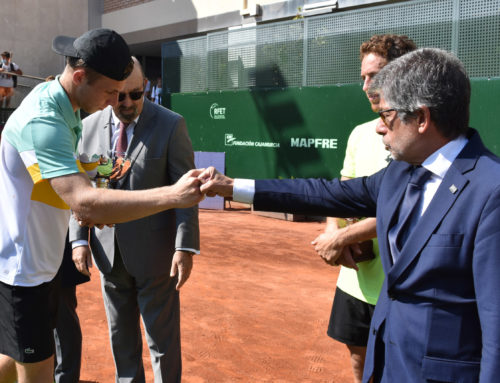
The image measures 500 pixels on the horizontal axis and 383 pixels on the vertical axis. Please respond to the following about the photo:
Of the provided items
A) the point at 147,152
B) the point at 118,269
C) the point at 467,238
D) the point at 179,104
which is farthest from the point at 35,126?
the point at 179,104

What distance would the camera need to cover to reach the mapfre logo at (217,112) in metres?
15.6

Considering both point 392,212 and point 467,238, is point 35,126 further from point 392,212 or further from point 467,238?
point 467,238

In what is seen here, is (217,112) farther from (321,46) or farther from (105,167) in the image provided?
(105,167)

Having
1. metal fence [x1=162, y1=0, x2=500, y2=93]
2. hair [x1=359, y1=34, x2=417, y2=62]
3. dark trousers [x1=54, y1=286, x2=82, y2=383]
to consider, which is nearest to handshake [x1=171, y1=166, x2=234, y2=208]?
hair [x1=359, y1=34, x2=417, y2=62]

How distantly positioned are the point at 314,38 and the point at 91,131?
10788 millimetres

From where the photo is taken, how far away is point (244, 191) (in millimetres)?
2469

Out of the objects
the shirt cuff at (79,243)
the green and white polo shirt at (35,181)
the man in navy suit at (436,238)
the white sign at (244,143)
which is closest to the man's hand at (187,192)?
the green and white polo shirt at (35,181)

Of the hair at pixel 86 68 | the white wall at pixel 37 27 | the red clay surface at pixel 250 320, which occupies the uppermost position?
the white wall at pixel 37 27

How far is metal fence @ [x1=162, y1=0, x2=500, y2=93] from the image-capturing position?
35.1 feet

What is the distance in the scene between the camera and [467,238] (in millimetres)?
1692

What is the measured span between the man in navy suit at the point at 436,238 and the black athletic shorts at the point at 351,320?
1001 millimetres

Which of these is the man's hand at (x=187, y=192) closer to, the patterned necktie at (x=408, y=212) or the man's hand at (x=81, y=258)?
the patterned necktie at (x=408, y=212)

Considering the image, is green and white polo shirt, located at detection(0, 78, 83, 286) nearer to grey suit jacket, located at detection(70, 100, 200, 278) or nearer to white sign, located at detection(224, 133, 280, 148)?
grey suit jacket, located at detection(70, 100, 200, 278)

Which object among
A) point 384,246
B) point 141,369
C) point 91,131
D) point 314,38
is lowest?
point 141,369
